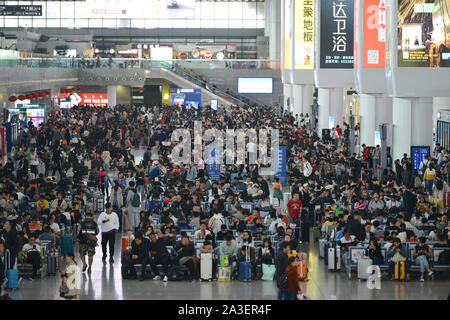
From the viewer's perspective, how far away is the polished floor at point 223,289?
15406 mm

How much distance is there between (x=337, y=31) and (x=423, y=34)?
39.9ft

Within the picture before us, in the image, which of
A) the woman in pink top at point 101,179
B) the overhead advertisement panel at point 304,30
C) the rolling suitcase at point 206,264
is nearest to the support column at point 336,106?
the overhead advertisement panel at point 304,30

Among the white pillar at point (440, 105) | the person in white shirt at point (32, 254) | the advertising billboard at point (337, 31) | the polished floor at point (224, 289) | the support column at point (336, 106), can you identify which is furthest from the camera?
the support column at point (336, 106)

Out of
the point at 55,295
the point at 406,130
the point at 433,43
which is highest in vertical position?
the point at 433,43

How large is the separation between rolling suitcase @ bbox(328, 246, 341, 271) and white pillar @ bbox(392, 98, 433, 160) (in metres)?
12.7

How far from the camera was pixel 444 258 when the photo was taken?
16.8 m

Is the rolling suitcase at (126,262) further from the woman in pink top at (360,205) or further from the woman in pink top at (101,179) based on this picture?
the woman in pink top at (101,179)

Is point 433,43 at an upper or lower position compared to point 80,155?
upper

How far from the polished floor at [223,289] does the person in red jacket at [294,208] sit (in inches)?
149

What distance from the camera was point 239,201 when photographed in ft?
71.2

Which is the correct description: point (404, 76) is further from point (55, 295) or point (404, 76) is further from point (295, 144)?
point (55, 295)

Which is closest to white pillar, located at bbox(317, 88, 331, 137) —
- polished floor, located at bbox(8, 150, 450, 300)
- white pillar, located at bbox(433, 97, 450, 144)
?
white pillar, located at bbox(433, 97, 450, 144)
